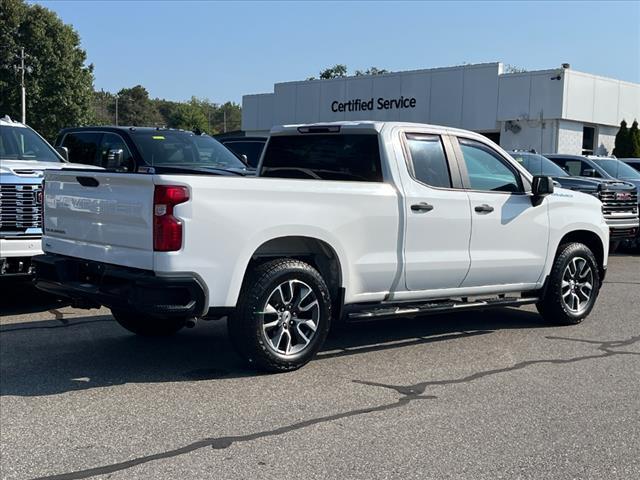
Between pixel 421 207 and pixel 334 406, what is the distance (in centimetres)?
218

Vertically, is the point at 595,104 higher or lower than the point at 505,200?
higher

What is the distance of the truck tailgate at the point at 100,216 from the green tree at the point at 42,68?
153ft

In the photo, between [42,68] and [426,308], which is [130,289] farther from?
[42,68]

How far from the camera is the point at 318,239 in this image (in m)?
6.23

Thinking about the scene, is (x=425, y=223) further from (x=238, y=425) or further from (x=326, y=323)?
(x=238, y=425)

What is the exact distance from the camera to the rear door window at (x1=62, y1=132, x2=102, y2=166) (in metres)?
11.1

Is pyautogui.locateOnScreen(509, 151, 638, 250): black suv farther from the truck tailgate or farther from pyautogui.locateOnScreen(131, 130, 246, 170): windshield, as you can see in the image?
the truck tailgate

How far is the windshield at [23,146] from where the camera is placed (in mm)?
9438

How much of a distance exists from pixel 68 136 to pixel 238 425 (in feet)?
26.6

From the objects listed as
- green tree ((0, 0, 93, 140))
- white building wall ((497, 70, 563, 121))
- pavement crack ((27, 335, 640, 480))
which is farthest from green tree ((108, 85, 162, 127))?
pavement crack ((27, 335, 640, 480))

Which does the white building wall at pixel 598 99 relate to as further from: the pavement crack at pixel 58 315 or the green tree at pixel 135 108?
the green tree at pixel 135 108

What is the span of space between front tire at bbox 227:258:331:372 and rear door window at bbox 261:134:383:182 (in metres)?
1.21

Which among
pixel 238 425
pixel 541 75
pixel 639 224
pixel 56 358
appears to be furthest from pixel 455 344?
pixel 541 75

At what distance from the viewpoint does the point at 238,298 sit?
231 inches
